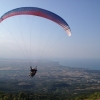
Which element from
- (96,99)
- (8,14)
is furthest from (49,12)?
(96,99)

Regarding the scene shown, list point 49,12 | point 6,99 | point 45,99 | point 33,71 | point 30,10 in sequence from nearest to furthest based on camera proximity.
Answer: point 30,10, point 49,12, point 33,71, point 6,99, point 45,99

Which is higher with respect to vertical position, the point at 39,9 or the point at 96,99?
the point at 39,9

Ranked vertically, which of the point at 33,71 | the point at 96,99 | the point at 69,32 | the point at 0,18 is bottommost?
the point at 96,99

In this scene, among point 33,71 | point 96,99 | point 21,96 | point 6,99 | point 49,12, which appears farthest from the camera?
point 21,96

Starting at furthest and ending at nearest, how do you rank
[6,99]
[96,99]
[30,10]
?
[6,99] → [96,99] → [30,10]

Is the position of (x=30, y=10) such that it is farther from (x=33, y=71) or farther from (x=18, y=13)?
(x=33, y=71)

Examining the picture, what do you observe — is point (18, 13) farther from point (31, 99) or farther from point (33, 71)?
point (31, 99)

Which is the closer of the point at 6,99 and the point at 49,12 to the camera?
the point at 49,12

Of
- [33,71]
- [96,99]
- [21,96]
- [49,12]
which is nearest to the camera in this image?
[49,12]

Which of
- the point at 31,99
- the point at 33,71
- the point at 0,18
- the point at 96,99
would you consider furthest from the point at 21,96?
the point at 0,18
